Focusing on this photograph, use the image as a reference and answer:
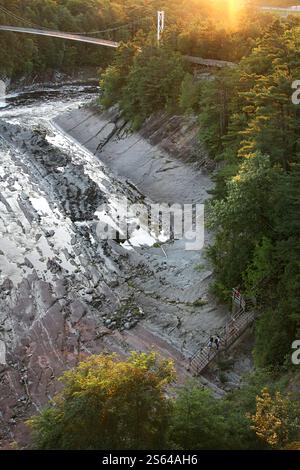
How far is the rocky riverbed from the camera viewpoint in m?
23.1

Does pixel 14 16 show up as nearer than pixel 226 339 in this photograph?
No

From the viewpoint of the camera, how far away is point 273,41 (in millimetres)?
31312

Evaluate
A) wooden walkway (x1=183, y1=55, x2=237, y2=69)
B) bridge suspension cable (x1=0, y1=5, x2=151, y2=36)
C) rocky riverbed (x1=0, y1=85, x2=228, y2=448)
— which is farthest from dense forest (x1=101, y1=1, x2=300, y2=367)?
bridge suspension cable (x1=0, y1=5, x2=151, y2=36)

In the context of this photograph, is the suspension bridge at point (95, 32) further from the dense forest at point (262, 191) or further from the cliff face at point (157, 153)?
the cliff face at point (157, 153)

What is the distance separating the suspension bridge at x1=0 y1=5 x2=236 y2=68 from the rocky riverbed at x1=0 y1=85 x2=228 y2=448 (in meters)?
7.38

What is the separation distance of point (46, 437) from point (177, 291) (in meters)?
14.4

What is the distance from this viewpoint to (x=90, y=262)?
30547 millimetres

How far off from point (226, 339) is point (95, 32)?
93.6m

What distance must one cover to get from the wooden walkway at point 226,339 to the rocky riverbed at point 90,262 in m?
0.63

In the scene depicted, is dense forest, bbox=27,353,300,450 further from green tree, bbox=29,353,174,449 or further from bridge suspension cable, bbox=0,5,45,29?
bridge suspension cable, bbox=0,5,45,29

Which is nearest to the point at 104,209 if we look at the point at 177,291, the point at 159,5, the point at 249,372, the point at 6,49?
the point at 177,291

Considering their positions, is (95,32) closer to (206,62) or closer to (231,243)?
(206,62)

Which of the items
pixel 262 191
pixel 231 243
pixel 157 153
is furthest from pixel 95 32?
pixel 262 191
